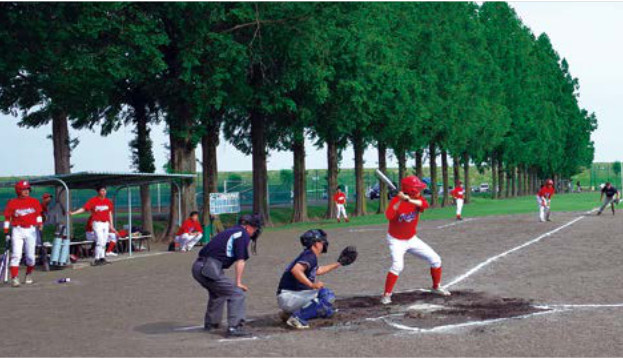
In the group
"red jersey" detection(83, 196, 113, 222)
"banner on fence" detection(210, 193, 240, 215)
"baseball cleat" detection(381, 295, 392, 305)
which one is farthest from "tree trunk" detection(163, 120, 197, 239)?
"baseball cleat" detection(381, 295, 392, 305)

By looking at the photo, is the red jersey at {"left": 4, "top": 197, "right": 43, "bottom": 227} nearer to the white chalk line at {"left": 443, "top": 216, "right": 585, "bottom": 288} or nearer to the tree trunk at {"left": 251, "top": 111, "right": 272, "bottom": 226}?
the white chalk line at {"left": 443, "top": 216, "right": 585, "bottom": 288}

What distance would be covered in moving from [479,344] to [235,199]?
22981 mm

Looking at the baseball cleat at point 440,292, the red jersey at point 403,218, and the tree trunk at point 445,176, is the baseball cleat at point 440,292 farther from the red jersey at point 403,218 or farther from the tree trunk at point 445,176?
the tree trunk at point 445,176

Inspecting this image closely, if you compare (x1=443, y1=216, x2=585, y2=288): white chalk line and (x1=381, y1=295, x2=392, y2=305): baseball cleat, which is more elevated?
(x1=381, y1=295, x2=392, y2=305): baseball cleat

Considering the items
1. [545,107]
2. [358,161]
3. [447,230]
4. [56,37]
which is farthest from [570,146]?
[56,37]

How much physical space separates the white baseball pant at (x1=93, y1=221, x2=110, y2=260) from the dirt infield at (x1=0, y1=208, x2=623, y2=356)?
66 centimetres

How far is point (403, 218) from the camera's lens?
12094mm

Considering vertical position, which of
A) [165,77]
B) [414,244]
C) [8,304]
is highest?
[165,77]

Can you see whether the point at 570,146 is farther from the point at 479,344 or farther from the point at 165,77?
the point at 479,344

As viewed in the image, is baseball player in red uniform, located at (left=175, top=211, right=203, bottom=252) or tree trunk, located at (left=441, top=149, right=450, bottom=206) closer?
baseball player in red uniform, located at (left=175, top=211, right=203, bottom=252)

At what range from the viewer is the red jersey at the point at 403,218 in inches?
474

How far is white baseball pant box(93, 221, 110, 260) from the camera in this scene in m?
20.3

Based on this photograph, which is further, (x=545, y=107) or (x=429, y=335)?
(x=545, y=107)

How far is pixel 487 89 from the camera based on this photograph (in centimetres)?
6381
